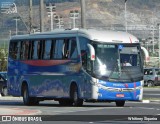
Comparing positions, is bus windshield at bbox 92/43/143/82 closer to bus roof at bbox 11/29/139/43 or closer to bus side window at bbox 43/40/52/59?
bus roof at bbox 11/29/139/43

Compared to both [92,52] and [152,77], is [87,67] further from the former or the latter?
[152,77]

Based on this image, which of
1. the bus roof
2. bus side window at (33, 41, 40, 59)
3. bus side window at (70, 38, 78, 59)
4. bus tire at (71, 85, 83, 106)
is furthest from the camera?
bus side window at (33, 41, 40, 59)

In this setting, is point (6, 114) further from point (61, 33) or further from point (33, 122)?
point (61, 33)

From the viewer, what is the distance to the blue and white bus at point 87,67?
107 ft

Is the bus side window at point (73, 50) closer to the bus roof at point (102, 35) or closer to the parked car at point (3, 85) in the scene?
the bus roof at point (102, 35)

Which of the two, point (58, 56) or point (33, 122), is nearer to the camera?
point (33, 122)

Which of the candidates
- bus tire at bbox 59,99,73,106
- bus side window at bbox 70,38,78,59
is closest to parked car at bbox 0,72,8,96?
bus tire at bbox 59,99,73,106

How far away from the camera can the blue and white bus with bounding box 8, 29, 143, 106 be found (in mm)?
32500

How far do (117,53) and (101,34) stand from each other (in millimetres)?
1158

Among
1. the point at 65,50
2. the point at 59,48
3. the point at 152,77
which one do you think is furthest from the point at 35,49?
the point at 152,77

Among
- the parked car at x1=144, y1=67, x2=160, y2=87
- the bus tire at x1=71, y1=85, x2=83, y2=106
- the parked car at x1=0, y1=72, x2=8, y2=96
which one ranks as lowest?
the parked car at x1=144, y1=67, x2=160, y2=87

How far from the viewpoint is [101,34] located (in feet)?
109

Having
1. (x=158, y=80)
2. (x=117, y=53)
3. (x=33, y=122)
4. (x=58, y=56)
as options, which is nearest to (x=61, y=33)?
(x=58, y=56)

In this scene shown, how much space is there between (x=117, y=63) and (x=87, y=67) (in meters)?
1.32
